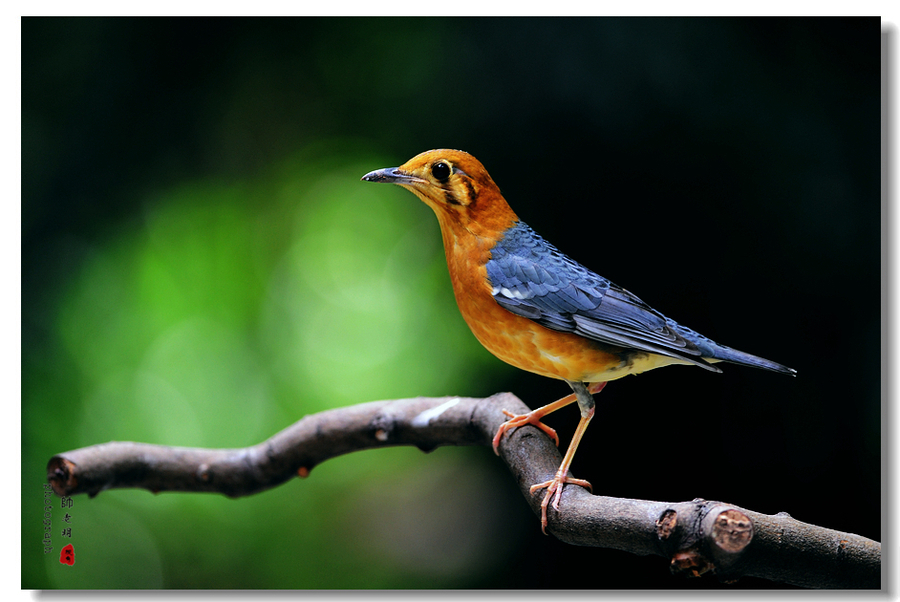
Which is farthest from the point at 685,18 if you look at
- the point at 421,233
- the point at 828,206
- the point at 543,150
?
the point at 421,233

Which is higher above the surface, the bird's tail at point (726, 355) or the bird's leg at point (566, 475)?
the bird's tail at point (726, 355)

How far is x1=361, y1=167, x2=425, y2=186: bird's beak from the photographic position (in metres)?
2.27

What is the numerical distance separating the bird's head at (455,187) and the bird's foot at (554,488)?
84cm

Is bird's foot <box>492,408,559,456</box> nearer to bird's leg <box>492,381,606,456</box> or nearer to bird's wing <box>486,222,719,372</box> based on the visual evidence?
bird's leg <box>492,381,606,456</box>

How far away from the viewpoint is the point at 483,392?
124 inches

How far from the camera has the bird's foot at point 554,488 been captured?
2.12 m

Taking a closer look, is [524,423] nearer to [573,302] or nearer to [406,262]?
[573,302]

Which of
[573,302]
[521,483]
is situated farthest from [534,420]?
[573,302]

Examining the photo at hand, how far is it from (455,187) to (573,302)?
Answer: 0.55 metres

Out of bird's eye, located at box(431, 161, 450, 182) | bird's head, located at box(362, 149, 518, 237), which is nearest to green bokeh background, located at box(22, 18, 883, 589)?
bird's head, located at box(362, 149, 518, 237)

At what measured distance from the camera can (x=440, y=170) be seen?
231cm

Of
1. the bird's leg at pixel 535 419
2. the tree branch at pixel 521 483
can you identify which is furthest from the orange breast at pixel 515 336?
the tree branch at pixel 521 483

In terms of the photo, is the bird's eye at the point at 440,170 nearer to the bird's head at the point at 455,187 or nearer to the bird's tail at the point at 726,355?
the bird's head at the point at 455,187

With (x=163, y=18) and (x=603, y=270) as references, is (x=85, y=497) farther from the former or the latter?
(x=603, y=270)
